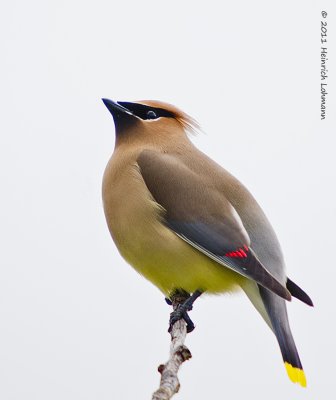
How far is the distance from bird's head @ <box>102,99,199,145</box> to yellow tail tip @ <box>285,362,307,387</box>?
1.71m

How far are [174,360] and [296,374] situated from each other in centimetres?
103

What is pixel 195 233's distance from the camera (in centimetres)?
496

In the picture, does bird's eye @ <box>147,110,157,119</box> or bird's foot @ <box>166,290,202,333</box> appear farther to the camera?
bird's eye @ <box>147,110,157,119</box>

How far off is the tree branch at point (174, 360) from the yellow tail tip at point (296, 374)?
22.6 inches

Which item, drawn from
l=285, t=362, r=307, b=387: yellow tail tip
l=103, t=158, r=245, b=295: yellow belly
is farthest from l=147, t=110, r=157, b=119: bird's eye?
l=285, t=362, r=307, b=387: yellow tail tip

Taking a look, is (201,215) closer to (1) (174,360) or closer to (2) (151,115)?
(2) (151,115)

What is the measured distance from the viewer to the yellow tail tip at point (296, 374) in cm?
458

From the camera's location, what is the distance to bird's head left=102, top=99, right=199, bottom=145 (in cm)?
561

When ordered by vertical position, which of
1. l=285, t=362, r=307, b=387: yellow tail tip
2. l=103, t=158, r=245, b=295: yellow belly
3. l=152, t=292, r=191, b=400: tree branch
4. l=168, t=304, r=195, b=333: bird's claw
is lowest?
l=285, t=362, r=307, b=387: yellow tail tip

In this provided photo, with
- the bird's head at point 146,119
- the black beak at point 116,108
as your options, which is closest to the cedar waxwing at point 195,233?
the bird's head at point 146,119

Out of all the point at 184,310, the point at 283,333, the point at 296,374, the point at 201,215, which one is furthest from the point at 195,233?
the point at 296,374

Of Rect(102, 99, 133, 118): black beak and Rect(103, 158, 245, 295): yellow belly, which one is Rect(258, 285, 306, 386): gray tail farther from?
Rect(102, 99, 133, 118): black beak

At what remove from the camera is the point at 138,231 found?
4.98 m

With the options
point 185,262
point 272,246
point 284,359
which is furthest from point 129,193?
point 284,359
